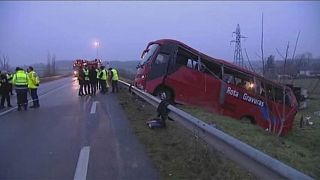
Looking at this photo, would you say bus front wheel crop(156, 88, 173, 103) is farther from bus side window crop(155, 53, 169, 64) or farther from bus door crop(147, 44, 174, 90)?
bus side window crop(155, 53, 169, 64)

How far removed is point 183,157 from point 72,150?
2.40 m

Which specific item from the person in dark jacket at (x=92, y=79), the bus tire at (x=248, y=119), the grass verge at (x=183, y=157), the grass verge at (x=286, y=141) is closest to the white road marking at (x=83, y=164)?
the grass verge at (x=183, y=157)

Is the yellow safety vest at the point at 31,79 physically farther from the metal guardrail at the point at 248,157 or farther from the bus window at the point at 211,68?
the metal guardrail at the point at 248,157

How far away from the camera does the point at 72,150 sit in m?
9.28

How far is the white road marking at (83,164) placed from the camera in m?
7.12

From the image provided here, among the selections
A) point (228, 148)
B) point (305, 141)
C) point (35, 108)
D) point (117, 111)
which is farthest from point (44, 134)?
point (305, 141)

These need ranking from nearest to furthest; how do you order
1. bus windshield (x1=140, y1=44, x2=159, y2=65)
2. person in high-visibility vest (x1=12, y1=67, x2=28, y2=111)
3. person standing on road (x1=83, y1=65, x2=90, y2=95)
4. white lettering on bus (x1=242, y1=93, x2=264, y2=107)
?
1. white lettering on bus (x1=242, y1=93, x2=264, y2=107)
2. person in high-visibility vest (x1=12, y1=67, x2=28, y2=111)
3. bus windshield (x1=140, y1=44, x2=159, y2=65)
4. person standing on road (x1=83, y1=65, x2=90, y2=95)

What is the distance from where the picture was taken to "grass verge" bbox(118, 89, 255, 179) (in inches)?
277

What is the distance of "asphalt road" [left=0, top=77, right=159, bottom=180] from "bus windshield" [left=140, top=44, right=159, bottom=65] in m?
5.17

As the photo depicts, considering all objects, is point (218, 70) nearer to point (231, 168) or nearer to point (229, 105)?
point (229, 105)

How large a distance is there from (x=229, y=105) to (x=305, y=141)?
3370 millimetres

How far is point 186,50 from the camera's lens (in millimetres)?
18969

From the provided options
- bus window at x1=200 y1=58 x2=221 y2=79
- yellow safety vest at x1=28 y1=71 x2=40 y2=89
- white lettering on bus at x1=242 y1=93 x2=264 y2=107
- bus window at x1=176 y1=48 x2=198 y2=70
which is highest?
bus window at x1=176 y1=48 x2=198 y2=70

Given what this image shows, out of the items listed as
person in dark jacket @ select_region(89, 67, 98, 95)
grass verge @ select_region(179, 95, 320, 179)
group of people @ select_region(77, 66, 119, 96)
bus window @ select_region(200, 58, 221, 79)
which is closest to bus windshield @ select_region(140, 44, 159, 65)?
bus window @ select_region(200, 58, 221, 79)
